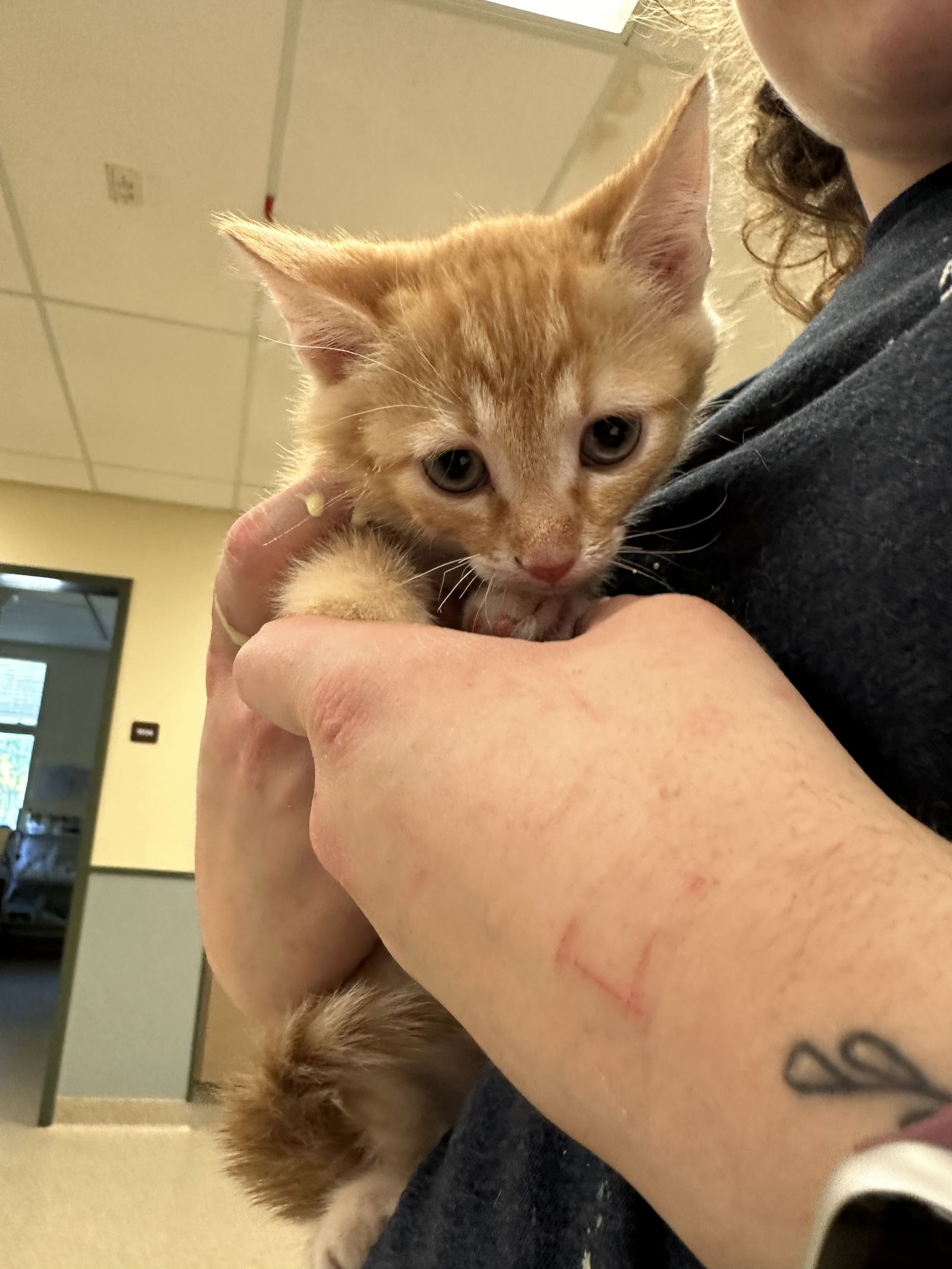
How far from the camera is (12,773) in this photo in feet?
31.0

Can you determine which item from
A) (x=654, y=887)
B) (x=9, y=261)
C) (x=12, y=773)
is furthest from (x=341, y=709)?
(x=12, y=773)

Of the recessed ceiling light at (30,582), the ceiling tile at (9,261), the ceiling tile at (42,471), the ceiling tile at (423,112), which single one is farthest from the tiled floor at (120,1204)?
the ceiling tile at (42,471)

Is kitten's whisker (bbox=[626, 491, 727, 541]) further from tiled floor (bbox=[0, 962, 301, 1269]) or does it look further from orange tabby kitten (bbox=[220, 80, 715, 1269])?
tiled floor (bbox=[0, 962, 301, 1269])

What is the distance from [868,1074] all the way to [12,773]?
34.8 feet

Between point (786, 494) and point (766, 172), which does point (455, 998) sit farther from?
point (766, 172)

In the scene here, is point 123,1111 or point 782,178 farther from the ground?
point 782,178

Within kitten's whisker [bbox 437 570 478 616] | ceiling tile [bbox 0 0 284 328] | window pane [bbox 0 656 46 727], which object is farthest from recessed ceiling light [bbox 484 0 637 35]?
window pane [bbox 0 656 46 727]

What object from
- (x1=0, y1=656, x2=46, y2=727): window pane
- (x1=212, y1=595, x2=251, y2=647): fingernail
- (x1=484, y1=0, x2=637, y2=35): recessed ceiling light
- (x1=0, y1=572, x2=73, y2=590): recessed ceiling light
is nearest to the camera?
(x1=212, y1=595, x2=251, y2=647): fingernail

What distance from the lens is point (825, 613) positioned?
1.66 feet

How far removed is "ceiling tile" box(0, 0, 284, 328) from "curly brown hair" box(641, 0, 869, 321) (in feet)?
4.14

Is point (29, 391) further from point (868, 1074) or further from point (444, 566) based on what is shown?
point (868, 1074)

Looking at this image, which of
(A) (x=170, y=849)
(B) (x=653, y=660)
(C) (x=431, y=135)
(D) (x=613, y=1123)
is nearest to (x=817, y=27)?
(B) (x=653, y=660)

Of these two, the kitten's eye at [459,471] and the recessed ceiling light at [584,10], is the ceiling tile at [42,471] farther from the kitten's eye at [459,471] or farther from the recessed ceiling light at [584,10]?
the kitten's eye at [459,471]

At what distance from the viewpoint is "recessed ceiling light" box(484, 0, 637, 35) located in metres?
2.00
